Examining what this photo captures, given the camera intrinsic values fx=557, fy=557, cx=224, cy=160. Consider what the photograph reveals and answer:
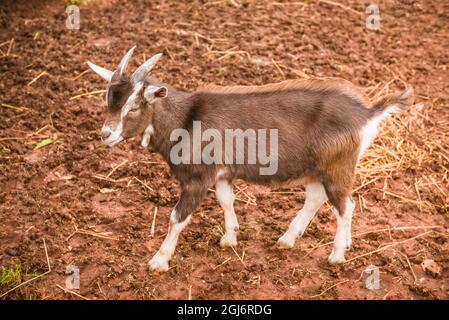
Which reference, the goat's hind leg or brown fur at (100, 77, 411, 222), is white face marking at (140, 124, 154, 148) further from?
the goat's hind leg

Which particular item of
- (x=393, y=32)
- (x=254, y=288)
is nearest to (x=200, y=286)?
(x=254, y=288)

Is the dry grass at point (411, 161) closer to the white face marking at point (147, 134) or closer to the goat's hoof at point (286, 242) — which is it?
the goat's hoof at point (286, 242)

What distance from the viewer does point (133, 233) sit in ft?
18.4

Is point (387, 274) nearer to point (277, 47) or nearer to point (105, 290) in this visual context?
point (105, 290)

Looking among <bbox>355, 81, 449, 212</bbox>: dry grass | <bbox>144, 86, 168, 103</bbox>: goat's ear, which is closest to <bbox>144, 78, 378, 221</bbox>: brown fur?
<bbox>144, 86, 168, 103</bbox>: goat's ear

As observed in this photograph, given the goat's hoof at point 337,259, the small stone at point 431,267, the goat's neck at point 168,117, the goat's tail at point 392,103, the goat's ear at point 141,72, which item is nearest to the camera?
the goat's ear at point 141,72

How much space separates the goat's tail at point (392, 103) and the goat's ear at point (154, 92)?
71.5 inches

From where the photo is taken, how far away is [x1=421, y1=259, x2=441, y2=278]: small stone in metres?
5.16

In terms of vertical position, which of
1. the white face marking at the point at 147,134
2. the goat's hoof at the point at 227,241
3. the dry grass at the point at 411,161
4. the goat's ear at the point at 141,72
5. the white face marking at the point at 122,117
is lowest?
the goat's hoof at the point at 227,241

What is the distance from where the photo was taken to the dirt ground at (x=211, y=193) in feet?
17.0

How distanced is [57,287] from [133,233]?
0.92 metres

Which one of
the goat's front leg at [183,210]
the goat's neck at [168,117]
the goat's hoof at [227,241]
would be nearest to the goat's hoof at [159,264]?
the goat's front leg at [183,210]

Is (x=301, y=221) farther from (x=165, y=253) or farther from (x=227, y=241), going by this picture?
(x=165, y=253)
